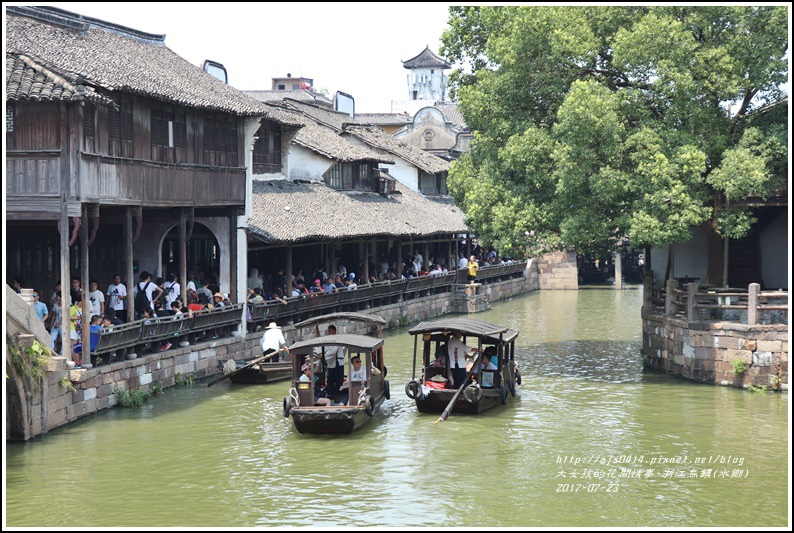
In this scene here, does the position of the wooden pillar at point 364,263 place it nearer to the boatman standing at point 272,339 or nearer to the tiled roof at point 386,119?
the boatman standing at point 272,339

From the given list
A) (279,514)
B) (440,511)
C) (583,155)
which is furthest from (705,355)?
(279,514)

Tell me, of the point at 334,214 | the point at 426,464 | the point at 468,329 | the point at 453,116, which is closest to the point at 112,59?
the point at 468,329

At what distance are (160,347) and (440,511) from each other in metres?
10.3

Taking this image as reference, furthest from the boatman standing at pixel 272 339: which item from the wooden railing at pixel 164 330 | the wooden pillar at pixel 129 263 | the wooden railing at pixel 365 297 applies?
the wooden pillar at pixel 129 263

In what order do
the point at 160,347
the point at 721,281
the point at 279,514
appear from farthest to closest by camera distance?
the point at 721,281, the point at 160,347, the point at 279,514

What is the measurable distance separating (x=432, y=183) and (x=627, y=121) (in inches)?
1007

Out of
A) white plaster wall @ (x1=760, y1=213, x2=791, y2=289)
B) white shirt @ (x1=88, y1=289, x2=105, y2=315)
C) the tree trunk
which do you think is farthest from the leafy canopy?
white shirt @ (x1=88, y1=289, x2=105, y2=315)

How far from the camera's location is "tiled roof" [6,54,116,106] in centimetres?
1831

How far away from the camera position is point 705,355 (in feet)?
76.9

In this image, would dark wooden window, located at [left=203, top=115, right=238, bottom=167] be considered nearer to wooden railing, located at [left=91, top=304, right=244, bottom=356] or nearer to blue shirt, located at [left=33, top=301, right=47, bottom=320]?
wooden railing, located at [left=91, top=304, right=244, bottom=356]

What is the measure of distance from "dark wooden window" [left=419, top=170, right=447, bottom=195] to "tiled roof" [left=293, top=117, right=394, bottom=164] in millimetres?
4718

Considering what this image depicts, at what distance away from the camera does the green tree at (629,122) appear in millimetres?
23312

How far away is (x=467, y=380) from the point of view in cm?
2055

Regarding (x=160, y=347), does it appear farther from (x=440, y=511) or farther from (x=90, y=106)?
(x=440, y=511)
